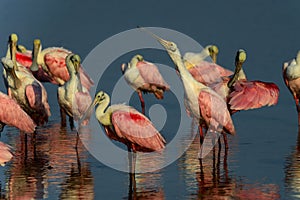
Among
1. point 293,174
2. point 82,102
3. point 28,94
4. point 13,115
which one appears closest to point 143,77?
point 82,102

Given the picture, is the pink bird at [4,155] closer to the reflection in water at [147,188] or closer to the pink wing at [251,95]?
the reflection in water at [147,188]

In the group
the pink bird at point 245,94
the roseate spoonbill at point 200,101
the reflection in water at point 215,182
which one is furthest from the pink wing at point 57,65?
the roseate spoonbill at point 200,101

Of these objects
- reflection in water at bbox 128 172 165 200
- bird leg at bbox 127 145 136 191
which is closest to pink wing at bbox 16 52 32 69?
bird leg at bbox 127 145 136 191

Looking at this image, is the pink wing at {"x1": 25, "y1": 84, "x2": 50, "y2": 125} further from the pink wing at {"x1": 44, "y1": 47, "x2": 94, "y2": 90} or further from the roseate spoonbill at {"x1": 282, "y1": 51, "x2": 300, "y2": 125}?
the roseate spoonbill at {"x1": 282, "y1": 51, "x2": 300, "y2": 125}

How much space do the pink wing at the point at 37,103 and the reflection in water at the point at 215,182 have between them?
2712mm

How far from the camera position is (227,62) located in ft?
93.9

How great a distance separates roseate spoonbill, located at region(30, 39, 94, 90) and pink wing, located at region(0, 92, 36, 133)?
15.5 feet

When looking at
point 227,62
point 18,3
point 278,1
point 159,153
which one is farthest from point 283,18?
point 159,153

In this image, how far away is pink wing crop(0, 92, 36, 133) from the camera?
1564 cm

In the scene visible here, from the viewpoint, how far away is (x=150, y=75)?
20.4 m

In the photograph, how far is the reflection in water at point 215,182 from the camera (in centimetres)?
1323

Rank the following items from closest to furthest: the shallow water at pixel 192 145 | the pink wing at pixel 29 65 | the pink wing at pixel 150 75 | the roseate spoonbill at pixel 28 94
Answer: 1. the shallow water at pixel 192 145
2. the roseate spoonbill at pixel 28 94
3. the pink wing at pixel 150 75
4. the pink wing at pixel 29 65

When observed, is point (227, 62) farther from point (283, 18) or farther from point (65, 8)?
point (65, 8)

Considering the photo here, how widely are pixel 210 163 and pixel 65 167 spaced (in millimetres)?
2097
